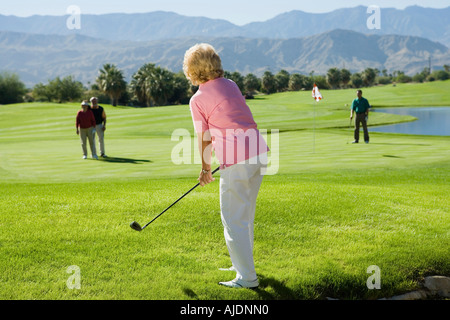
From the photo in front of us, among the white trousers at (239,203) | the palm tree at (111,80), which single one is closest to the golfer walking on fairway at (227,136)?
the white trousers at (239,203)

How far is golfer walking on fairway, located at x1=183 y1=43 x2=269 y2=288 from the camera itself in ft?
15.3

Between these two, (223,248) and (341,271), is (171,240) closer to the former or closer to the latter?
(223,248)

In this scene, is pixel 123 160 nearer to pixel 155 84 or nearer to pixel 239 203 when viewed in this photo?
pixel 239 203

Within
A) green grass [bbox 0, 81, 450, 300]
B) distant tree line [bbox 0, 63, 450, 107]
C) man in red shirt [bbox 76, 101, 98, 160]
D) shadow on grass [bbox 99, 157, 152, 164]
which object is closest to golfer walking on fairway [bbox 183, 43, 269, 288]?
green grass [bbox 0, 81, 450, 300]

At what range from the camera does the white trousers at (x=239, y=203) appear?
4688 mm

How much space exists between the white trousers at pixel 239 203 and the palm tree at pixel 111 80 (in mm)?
112354

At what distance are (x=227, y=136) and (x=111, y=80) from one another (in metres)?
113

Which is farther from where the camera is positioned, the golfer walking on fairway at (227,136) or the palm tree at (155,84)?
the palm tree at (155,84)

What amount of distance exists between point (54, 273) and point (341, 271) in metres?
3.64

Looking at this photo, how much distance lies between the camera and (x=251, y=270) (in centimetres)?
502

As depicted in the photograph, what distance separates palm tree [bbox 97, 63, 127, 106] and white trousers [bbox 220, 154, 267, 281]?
11235cm

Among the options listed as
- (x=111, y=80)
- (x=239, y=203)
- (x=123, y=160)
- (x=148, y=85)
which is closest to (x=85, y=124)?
(x=123, y=160)

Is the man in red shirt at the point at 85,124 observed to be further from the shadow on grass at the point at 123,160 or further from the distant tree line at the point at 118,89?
the distant tree line at the point at 118,89
